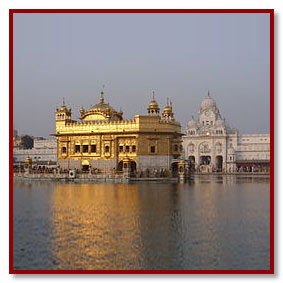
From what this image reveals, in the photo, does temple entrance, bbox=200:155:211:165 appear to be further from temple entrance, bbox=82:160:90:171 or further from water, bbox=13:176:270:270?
water, bbox=13:176:270:270

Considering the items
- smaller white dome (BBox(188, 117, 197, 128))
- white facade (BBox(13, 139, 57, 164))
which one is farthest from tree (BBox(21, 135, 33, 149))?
smaller white dome (BBox(188, 117, 197, 128))

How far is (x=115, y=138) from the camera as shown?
39.6 m

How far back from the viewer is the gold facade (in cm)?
3831

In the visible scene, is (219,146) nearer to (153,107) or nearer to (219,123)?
(219,123)

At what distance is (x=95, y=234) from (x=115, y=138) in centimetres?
2686

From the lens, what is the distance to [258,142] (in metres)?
74.4

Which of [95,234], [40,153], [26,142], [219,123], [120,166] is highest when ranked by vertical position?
[219,123]

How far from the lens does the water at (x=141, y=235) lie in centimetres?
1038

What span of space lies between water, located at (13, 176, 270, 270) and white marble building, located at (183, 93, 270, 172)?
5546 cm

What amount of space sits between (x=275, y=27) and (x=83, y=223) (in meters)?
7.86

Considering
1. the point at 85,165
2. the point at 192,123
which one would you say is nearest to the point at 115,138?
the point at 85,165

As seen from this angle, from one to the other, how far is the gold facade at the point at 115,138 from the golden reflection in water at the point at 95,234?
61.0 ft

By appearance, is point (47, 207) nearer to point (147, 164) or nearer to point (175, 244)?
point (175, 244)

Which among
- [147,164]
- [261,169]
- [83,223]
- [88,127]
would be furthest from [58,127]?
[261,169]
